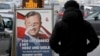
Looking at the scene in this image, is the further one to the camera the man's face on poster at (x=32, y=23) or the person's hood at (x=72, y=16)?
the man's face on poster at (x=32, y=23)

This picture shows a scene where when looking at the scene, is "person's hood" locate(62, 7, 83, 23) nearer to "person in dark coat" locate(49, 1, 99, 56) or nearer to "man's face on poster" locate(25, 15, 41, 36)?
"person in dark coat" locate(49, 1, 99, 56)

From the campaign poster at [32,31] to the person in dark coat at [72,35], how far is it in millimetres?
2431

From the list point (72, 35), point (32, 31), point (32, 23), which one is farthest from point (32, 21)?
point (72, 35)

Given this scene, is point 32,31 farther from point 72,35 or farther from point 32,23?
point 72,35

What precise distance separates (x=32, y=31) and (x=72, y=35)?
256 centimetres

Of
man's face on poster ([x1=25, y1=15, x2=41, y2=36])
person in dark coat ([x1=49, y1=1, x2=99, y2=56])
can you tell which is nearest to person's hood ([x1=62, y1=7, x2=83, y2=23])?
person in dark coat ([x1=49, y1=1, x2=99, y2=56])

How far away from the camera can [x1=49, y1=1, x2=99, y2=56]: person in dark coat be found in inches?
265

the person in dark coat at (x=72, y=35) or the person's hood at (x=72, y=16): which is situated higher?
the person's hood at (x=72, y=16)

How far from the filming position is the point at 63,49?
6.82m

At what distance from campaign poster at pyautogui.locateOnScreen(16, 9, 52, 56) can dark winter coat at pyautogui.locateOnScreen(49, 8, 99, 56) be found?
95.8 inches

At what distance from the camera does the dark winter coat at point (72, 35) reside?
6730 millimetres

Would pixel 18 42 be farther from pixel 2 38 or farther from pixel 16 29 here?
pixel 2 38

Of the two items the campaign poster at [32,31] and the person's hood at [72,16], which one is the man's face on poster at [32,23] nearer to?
the campaign poster at [32,31]

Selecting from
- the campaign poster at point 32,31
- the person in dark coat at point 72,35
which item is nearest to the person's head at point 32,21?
the campaign poster at point 32,31
